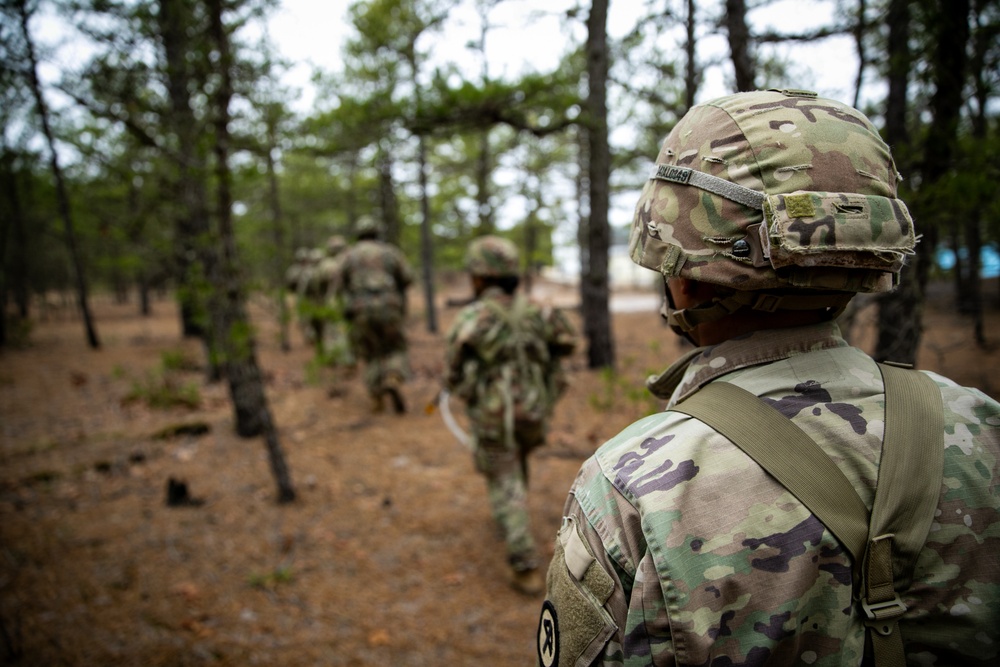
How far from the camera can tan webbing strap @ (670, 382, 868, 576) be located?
0.98m

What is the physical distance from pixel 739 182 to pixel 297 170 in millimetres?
16605

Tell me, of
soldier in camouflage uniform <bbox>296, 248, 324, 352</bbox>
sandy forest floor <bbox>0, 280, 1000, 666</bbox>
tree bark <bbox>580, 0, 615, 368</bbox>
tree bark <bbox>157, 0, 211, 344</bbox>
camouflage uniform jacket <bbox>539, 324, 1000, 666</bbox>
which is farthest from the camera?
soldier in camouflage uniform <bbox>296, 248, 324, 352</bbox>

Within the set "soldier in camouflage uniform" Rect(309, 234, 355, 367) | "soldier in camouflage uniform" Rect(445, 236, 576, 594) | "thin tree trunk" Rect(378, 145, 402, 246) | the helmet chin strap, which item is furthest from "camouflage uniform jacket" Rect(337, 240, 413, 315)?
the helmet chin strap

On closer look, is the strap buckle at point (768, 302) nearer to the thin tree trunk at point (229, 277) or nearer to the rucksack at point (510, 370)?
the rucksack at point (510, 370)

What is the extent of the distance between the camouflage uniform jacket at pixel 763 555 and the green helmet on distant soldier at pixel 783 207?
235 millimetres

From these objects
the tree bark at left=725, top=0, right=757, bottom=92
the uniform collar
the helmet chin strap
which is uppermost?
the tree bark at left=725, top=0, right=757, bottom=92

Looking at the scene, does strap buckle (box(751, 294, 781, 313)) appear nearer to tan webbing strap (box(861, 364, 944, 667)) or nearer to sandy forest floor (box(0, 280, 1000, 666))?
tan webbing strap (box(861, 364, 944, 667))

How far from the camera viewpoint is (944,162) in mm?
2889

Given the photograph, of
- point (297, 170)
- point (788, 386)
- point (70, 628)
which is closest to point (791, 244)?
point (788, 386)

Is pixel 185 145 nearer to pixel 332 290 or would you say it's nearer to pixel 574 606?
pixel 332 290

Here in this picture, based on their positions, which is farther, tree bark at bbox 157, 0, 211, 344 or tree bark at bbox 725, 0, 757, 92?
tree bark at bbox 157, 0, 211, 344

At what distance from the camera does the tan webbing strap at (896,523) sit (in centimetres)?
98

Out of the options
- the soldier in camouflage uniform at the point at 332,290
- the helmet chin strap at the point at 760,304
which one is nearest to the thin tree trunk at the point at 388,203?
the soldier in camouflage uniform at the point at 332,290

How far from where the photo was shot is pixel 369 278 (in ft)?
25.2
